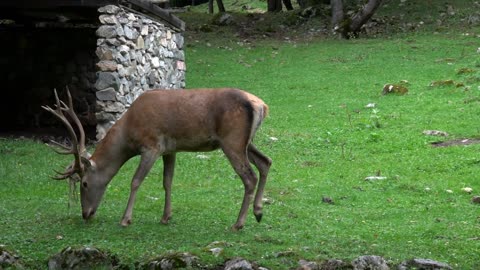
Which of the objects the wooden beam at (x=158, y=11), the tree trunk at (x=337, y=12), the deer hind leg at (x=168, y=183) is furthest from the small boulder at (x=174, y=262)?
the tree trunk at (x=337, y=12)

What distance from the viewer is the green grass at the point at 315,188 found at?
7410mm

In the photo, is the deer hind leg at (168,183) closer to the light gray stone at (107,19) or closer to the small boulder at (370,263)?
the small boulder at (370,263)

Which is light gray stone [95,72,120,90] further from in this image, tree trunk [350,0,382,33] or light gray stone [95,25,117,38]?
tree trunk [350,0,382,33]

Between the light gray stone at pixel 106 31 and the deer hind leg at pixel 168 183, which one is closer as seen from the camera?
the deer hind leg at pixel 168 183

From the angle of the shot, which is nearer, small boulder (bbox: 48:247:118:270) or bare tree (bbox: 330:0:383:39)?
small boulder (bbox: 48:247:118:270)

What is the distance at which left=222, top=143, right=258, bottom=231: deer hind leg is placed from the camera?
25.8 ft

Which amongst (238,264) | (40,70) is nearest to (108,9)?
(40,70)

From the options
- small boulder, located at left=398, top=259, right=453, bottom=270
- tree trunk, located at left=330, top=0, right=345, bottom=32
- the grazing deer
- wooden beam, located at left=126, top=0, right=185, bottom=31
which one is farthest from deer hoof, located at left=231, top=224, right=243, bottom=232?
tree trunk, located at left=330, top=0, right=345, bottom=32

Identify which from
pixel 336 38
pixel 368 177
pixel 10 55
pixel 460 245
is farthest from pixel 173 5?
pixel 460 245

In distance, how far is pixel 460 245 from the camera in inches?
292

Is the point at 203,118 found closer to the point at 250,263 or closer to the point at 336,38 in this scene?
the point at 250,263

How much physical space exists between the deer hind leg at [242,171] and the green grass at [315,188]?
0.12 metres

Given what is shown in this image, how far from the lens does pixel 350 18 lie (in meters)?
25.1

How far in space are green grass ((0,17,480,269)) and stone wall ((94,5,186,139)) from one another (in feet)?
4.09
